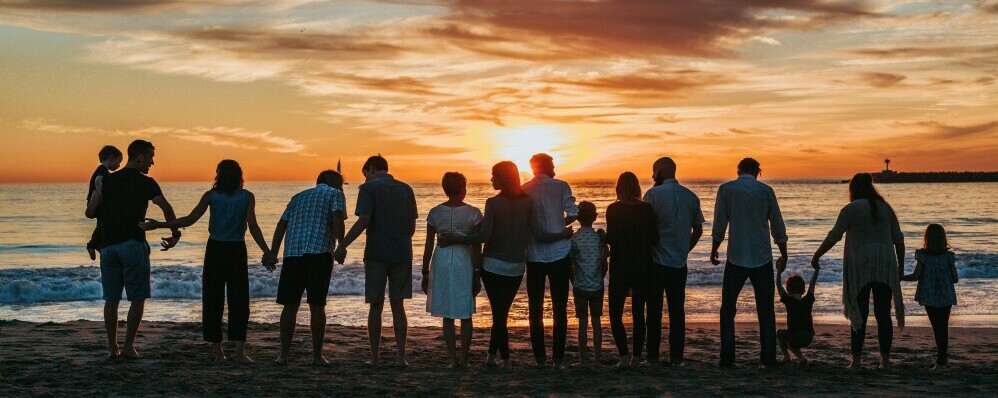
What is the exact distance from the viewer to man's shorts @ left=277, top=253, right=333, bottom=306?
296 inches

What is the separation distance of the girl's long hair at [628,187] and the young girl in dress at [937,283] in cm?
252

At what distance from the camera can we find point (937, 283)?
25.6ft

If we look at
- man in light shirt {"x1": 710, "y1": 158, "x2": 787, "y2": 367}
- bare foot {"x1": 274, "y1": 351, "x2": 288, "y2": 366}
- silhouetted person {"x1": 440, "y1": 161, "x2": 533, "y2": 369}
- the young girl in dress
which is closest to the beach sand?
bare foot {"x1": 274, "y1": 351, "x2": 288, "y2": 366}

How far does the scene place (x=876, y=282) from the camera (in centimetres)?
751

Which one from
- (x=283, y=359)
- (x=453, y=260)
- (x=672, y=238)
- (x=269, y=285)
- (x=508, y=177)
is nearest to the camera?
(x=508, y=177)

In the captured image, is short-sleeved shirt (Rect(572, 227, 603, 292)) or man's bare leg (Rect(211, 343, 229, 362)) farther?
man's bare leg (Rect(211, 343, 229, 362))

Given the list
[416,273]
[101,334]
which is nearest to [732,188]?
[101,334]

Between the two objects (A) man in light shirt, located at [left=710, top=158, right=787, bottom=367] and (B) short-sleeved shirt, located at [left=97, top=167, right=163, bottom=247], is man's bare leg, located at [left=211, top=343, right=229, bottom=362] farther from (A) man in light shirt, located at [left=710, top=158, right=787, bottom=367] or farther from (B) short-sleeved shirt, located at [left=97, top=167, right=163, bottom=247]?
(A) man in light shirt, located at [left=710, top=158, right=787, bottom=367]

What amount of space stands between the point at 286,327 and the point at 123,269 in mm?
1451

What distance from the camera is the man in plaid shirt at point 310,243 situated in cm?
747

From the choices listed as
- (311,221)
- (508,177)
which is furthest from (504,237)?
(311,221)

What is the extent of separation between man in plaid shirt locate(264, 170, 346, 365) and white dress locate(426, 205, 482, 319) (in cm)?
84

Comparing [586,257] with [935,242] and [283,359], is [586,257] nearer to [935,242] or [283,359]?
[283,359]

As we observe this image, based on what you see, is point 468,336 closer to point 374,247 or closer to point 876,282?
point 374,247
